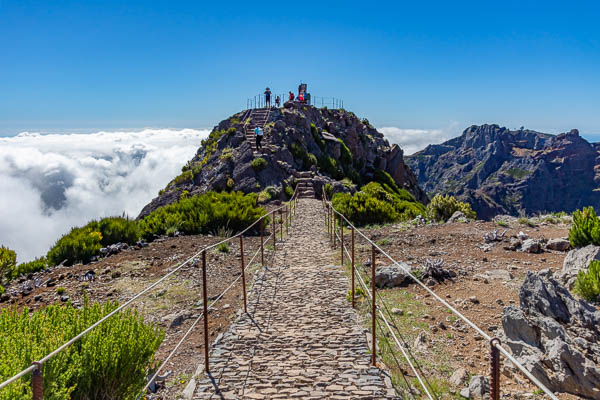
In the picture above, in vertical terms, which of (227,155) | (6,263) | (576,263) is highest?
(227,155)

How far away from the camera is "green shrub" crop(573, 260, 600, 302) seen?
271 inches

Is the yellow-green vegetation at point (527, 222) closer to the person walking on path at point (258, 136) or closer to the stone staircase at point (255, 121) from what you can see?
the person walking on path at point (258, 136)

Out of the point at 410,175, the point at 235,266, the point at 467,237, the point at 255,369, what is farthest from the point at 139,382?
the point at 410,175

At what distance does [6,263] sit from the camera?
1234 centimetres

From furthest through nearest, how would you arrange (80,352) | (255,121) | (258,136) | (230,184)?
(255,121) → (258,136) → (230,184) → (80,352)

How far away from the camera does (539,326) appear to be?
16.7 feet

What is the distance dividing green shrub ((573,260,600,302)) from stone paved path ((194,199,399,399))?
4.18m

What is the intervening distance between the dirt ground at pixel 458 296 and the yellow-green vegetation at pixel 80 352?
3.06 meters

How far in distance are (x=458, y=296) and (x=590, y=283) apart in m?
2.23

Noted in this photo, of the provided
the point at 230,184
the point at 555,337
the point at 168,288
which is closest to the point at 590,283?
the point at 555,337

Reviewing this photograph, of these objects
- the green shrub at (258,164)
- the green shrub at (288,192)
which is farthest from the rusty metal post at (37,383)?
the green shrub at (258,164)

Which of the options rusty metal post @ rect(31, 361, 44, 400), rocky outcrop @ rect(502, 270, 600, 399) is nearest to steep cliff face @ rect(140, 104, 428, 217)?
rocky outcrop @ rect(502, 270, 600, 399)

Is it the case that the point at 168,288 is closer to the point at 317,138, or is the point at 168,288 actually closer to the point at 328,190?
the point at 328,190

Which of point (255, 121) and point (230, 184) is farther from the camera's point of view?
point (255, 121)
